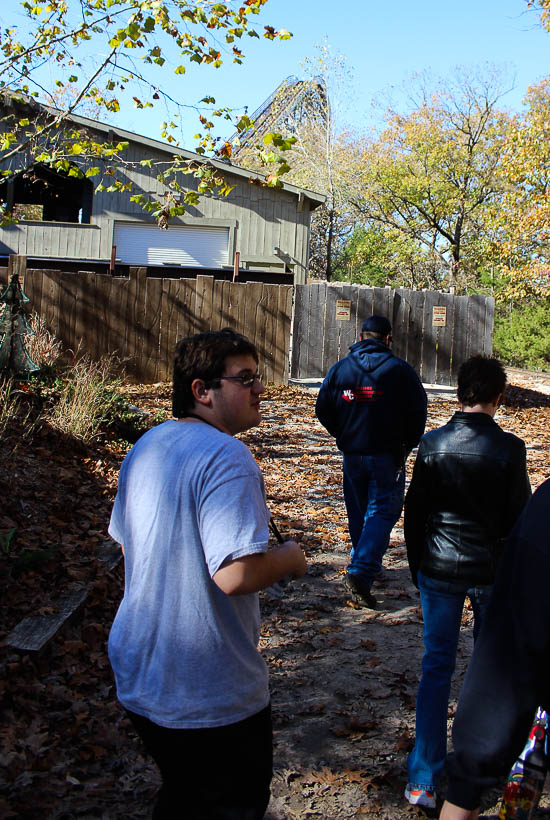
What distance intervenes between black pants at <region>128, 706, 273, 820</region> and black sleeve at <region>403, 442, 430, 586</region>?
157 centimetres

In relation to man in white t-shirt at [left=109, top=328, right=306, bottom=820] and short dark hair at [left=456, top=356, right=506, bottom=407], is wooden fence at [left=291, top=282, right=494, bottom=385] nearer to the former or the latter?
short dark hair at [left=456, top=356, right=506, bottom=407]

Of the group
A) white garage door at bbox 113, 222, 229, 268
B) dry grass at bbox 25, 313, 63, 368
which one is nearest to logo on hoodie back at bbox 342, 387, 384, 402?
dry grass at bbox 25, 313, 63, 368

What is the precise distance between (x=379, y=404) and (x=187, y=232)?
17.0 meters

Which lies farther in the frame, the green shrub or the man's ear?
the green shrub

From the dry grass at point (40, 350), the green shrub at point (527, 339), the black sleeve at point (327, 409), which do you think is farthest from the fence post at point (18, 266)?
the green shrub at point (527, 339)

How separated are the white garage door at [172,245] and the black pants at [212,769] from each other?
66.3 ft

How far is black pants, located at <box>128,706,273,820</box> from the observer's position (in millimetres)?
2156

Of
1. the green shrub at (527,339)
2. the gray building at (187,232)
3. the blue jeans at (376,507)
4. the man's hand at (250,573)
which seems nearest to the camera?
the man's hand at (250,573)

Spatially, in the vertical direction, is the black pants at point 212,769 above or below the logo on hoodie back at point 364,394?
below

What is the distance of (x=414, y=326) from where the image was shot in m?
16.9

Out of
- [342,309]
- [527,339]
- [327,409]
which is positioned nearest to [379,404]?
[327,409]

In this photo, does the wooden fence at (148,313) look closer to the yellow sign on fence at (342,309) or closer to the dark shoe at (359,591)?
the yellow sign on fence at (342,309)

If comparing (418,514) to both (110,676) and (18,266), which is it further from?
(18,266)

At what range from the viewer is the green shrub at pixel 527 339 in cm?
2747
